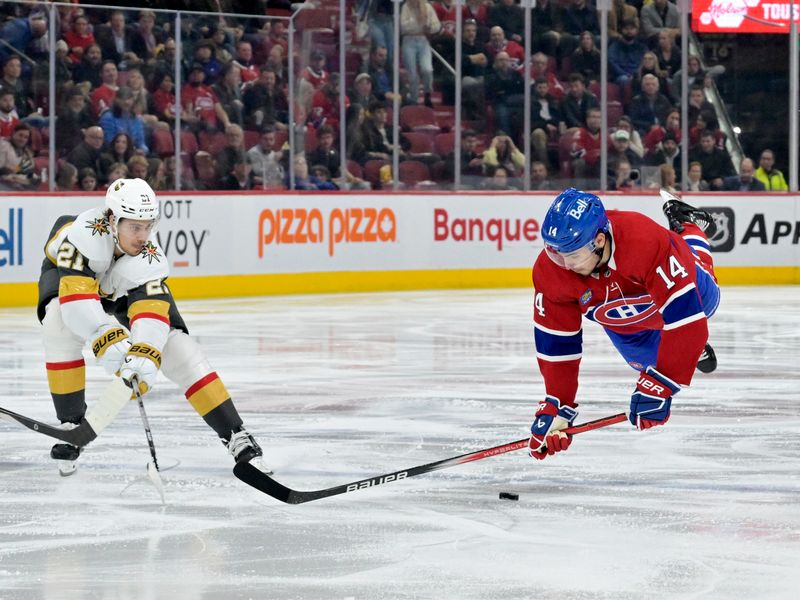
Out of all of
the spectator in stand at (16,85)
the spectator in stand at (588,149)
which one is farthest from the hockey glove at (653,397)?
the spectator in stand at (588,149)

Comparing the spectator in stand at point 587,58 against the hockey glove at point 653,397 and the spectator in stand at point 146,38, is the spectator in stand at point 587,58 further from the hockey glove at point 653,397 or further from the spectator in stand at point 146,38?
the hockey glove at point 653,397

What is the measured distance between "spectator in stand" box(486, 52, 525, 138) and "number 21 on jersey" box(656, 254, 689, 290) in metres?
10.3

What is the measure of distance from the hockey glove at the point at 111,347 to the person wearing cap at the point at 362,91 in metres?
9.01

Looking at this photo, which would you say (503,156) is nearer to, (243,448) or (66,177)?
(66,177)

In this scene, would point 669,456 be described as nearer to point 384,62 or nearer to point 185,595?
point 185,595

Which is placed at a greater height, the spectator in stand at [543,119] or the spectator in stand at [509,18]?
the spectator in stand at [509,18]

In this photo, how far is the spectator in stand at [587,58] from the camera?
14.7m

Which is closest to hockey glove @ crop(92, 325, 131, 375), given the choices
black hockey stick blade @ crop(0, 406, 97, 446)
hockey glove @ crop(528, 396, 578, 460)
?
black hockey stick blade @ crop(0, 406, 97, 446)

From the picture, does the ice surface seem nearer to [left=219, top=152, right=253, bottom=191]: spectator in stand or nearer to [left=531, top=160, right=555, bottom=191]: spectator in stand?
[left=219, top=152, right=253, bottom=191]: spectator in stand

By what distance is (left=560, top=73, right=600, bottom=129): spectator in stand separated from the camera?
14742 millimetres

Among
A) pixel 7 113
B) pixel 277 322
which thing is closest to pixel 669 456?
pixel 277 322

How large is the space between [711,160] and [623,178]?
975mm

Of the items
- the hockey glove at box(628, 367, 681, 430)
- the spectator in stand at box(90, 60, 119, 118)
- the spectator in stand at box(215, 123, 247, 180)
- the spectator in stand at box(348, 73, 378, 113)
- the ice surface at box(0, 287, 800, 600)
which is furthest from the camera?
the spectator in stand at box(348, 73, 378, 113)

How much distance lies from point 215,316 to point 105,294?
5957 millimetres
